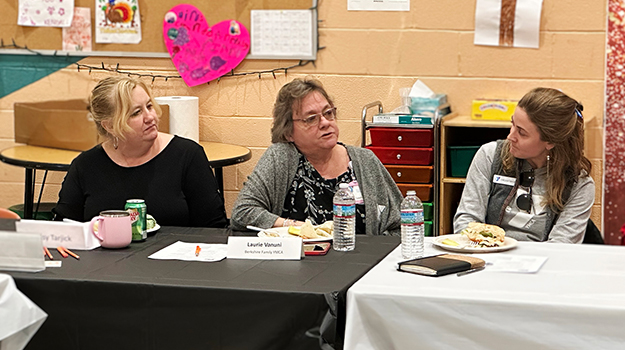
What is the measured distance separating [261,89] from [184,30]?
1.70 feet

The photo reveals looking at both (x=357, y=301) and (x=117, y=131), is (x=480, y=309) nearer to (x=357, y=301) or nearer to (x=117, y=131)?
(x=357, y=301)

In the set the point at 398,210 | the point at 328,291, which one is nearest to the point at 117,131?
the point at 398,210

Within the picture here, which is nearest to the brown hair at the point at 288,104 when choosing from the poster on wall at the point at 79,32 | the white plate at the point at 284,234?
the white plate at the point at 284,234

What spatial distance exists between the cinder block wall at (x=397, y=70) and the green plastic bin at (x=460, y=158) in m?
0.39

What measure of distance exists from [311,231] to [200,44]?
6.97 feet

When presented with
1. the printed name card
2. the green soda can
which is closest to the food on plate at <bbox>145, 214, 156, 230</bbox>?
the green soda can

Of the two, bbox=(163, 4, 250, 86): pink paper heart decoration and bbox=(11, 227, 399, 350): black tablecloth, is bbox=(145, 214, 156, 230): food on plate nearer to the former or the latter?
bbox=(11, 227, 399, 350): black tablecloth

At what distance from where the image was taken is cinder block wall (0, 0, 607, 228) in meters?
3.65

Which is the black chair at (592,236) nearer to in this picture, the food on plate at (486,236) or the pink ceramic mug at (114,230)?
the food on plate at (486,236)

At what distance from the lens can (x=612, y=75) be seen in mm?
3637

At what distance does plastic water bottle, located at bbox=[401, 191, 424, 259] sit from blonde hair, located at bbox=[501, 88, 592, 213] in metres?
0.72

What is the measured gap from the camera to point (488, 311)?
1.62 meters

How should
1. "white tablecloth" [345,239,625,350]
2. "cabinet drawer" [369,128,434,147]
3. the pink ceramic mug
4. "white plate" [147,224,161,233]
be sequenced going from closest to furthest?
"white tablecloth" [345,239,625,350]
the pink ceramic mug
"white plate" [147,224,161,233]
"cabinet drawer" [369,128,434,147]

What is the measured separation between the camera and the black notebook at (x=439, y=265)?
1.80 metres
